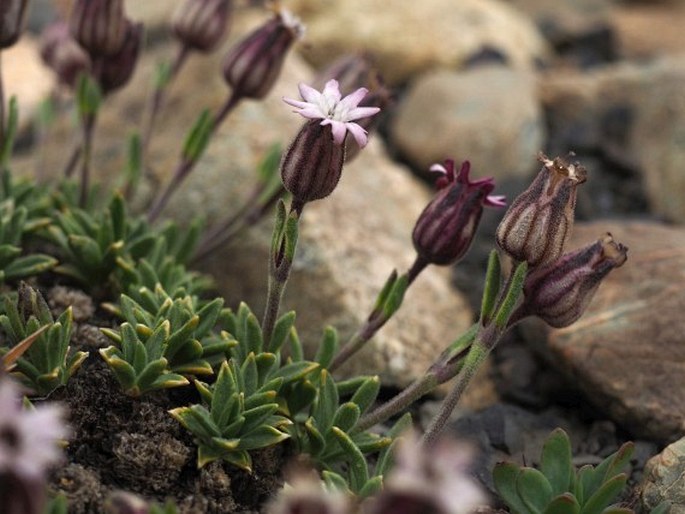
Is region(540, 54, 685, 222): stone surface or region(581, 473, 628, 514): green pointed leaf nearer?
region(581, 473, 628, 514): green pointed leaf

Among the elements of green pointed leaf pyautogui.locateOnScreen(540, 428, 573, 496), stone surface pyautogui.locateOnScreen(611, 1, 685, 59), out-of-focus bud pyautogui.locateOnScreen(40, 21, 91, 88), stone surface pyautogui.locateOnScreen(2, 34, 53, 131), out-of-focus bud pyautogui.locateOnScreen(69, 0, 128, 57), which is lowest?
stone surface pyautogui.locateOnScreen(611, 1, 685, 59)

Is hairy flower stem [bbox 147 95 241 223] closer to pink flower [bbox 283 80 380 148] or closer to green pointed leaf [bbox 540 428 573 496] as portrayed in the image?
pink flower [bbox 283 80 380 148]

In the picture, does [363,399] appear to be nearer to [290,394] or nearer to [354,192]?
[290,394]

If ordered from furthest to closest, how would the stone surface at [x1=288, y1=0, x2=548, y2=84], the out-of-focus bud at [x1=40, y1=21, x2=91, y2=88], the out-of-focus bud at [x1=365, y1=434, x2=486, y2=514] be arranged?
the stone surface at [x1=288, y1=0, x2=548, y2=84] → the out-of-focus bud at [x1=40, y1=21, x2=91, y2=88] → the out-of-focus bud at [x1=365, y1=434, x2=486, y2=514]

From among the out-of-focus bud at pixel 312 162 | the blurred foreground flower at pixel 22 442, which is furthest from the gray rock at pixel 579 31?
the blurred foreground flower at pixel 22 442

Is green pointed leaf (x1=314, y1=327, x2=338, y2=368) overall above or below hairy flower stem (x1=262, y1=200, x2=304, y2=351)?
below

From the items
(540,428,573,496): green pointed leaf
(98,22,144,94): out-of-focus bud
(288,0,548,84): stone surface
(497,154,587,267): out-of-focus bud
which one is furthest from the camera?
(288,0,548,84): stone surface

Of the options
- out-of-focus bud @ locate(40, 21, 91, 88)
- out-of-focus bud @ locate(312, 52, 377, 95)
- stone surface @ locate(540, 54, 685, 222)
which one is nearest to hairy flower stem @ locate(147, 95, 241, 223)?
out-of-focus bud @ locate(312, 52, 377, 95)
